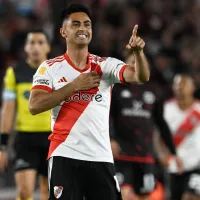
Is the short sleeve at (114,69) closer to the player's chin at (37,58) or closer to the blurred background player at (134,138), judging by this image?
the player's chin at (37,58)

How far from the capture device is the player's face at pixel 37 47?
7512 mm

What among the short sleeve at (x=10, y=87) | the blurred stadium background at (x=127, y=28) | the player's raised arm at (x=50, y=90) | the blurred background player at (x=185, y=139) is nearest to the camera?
the player's raised arm at (x=50, y=90)

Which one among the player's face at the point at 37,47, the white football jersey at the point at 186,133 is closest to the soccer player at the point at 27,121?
the player's face at the point at 37,47

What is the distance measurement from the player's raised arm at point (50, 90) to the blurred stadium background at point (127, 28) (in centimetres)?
717

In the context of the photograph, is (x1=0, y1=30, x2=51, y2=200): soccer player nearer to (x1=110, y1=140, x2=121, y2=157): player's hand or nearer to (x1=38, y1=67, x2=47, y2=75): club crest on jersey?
(x1=110, y1=140, x2=121, y2=157): player's hand

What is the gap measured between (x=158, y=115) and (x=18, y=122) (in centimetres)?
185

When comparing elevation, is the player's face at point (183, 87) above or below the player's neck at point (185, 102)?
above

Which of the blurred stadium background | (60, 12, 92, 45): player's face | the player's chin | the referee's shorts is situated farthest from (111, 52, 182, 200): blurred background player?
the blurred stadium background

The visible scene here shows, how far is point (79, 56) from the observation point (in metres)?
5.38

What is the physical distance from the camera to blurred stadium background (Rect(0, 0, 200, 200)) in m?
13.1

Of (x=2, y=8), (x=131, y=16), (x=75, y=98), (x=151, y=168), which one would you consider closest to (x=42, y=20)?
(x=2, y=8)

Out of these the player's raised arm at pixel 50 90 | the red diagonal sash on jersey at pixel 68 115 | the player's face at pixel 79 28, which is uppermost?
the player's face at pixel 79 28

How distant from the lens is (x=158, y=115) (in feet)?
27.7

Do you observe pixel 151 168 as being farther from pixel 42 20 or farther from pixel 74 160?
pixel 42 20
